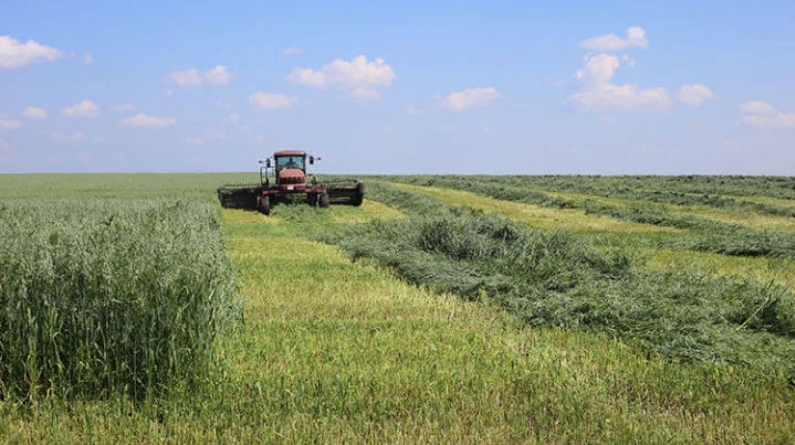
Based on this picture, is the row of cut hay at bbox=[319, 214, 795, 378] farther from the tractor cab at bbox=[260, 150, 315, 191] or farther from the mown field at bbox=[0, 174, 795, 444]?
the tractor cab at bbox=[260, 150, 315, 191]

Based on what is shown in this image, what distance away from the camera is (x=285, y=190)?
28781mm

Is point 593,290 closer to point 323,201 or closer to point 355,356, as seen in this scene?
point 355,356

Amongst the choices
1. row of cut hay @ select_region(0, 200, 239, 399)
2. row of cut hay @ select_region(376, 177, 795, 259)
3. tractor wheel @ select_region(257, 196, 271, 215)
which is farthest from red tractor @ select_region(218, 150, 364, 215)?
row of cut hay @ select_region(0, 200, 239, 399)

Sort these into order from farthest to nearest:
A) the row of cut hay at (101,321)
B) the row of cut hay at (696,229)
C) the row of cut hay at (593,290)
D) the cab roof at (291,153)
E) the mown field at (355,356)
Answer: the cab roof at (291,153) → the row of cut hay at (696,229) → the row of cut hay at (593,290) → the row of cut hay at (101,321) → the mown field at (355,356)

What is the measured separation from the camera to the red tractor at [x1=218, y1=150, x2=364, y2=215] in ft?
94.3

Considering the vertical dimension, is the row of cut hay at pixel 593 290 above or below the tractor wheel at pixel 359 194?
below

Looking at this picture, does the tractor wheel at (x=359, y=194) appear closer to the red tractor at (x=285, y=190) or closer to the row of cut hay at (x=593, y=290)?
the red tractor at (x=285, y=190)

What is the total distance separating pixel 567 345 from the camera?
324 inches

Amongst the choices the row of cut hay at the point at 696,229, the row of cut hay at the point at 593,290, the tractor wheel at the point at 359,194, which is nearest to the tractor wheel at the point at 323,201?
the tractor wheel at the point at 359,194

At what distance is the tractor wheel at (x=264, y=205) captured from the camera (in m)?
27.5

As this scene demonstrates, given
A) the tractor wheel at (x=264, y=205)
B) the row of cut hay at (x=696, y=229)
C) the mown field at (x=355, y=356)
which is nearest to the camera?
the mown field at (x=355, y=356)

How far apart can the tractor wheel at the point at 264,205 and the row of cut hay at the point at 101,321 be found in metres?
21.0

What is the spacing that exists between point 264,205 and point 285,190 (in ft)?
4.87

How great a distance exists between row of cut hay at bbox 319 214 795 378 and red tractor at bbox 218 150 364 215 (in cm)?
1239
